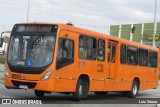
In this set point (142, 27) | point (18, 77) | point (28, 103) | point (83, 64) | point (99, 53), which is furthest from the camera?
point (142, 27)

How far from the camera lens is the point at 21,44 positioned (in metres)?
17.1

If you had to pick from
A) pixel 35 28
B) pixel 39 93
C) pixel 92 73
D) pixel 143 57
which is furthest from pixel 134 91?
pixel 35 28

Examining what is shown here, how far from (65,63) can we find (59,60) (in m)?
0.38

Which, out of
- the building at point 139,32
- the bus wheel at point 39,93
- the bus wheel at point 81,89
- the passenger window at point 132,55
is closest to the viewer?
the bus wheel at point 81,89

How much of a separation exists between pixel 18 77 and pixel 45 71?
1.12 m

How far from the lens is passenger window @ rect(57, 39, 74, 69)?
16.7 m

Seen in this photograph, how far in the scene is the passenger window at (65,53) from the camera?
16656mm

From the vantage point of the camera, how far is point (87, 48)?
1839 cm

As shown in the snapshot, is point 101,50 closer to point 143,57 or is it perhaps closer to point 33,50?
point 33,50

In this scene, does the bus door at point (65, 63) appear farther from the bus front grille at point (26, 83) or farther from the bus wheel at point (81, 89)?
the bus front grille at point (26, 83)

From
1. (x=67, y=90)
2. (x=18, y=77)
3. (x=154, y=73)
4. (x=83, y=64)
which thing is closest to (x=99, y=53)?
(x=83, y=64)

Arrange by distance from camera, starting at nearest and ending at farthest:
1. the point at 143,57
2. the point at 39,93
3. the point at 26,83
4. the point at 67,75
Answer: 1. the point at 26,83
2. the point at 67,75
3. the point at 39,93
4. the point at 143,57

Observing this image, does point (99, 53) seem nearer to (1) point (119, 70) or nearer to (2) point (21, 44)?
(1) point (119, 70)

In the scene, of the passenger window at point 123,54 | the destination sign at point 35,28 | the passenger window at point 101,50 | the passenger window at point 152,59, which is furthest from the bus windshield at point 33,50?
the passenger window at point 152,59
